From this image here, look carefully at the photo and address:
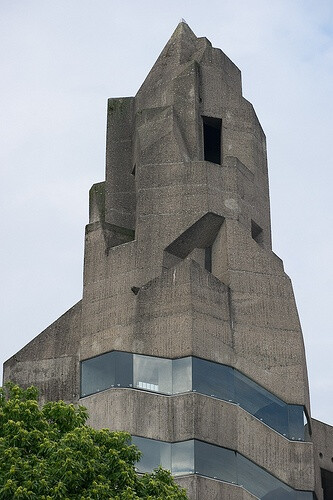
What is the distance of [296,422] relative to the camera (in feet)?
134

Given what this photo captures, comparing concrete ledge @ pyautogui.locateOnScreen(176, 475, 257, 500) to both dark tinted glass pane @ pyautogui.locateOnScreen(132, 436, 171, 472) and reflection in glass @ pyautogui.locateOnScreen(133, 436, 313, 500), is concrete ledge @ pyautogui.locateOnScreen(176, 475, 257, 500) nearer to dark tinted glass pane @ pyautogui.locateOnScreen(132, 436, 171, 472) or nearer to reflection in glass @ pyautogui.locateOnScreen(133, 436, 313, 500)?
reflection in glass @ pyautogui.locateOnScreen(133, 436, 313, 500)

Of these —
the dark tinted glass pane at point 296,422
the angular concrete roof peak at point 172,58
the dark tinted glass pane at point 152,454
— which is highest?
the angular concrete roof peak at point 172,58

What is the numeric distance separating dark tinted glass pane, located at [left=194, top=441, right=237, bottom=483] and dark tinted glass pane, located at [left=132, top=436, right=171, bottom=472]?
1.00 meters

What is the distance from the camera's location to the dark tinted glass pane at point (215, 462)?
3806cm

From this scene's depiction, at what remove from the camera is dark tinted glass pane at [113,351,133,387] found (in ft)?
131

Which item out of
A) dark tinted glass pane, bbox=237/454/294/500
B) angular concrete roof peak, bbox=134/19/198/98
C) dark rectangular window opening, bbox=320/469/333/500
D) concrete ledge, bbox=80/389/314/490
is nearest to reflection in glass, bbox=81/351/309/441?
concrete ledge, bbox=80/389/314/490

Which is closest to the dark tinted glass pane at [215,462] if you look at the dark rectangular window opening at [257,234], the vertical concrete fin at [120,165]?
the dark rectangular window opening at [257,234]

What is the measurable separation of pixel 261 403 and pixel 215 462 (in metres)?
3.18

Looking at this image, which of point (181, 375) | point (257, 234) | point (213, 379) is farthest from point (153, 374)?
point (257, 234)

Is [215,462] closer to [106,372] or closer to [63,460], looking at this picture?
[106,372]

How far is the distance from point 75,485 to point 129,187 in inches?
820

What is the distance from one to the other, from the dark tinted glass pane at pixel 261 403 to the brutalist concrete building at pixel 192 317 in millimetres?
48

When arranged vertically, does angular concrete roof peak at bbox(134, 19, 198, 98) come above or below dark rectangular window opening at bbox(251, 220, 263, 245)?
above

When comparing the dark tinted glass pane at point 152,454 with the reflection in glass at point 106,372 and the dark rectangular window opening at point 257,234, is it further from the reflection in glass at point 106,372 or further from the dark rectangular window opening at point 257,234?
the dark rectangular window opening at point 257,234
